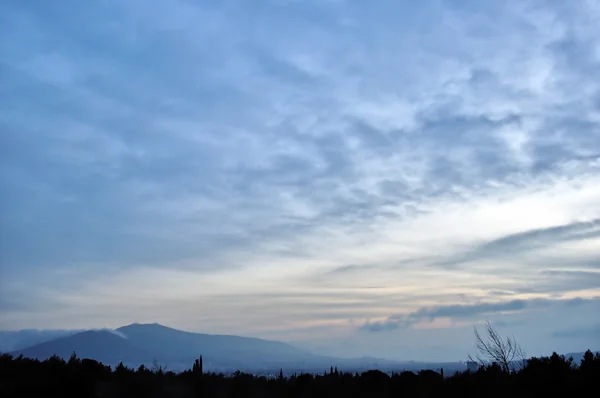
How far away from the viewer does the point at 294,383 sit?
24.1 meters

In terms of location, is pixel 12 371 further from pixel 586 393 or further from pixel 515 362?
pixel 515 362

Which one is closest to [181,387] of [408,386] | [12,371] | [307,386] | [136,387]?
[136,387]

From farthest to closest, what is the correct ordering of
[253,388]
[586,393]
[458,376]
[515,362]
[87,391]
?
[515,362] < [458,376] < [253,388] < [87,391] < [586,393]

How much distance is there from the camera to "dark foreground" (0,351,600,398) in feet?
66.0

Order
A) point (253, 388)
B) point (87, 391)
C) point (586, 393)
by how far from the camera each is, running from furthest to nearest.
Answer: point (253, 388) < point (87, 391) < point (586, 393)

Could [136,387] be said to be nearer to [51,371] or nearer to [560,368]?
[51,371]

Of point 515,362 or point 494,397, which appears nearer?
point 494,397

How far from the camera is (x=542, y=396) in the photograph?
19.6 metres

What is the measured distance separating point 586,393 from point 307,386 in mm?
10601

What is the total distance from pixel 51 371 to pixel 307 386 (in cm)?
1086

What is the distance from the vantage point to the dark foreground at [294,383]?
20125mm

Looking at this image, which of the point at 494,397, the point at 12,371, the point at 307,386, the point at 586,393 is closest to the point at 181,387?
the point at 307,386

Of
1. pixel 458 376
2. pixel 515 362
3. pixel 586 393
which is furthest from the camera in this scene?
pixel 515 362

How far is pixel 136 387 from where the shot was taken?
2081cm
